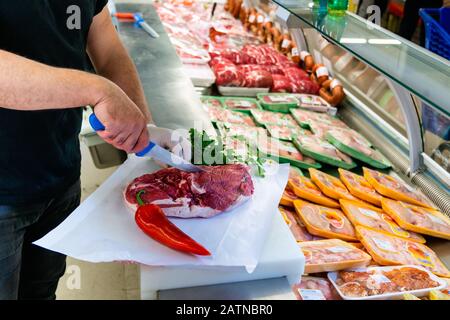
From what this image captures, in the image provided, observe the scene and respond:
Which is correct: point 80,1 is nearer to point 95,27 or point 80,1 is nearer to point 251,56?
point 95,27

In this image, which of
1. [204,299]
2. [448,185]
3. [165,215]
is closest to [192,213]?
[165,215]

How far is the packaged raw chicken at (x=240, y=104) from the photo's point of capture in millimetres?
2732

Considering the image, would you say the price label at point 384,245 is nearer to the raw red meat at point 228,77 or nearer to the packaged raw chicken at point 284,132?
the packaged raw chicken at point 284,132

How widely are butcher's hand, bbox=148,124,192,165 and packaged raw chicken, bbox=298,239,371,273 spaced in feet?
2.02

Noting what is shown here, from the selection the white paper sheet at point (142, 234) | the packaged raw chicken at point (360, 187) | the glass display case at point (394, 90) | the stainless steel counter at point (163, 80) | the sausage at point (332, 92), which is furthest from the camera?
the sausage at point (332, 92)

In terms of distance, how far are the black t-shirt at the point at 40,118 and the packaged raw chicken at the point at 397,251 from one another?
1255 millimetres

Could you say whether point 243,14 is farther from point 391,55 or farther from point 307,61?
point 391,55

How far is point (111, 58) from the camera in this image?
1.66 meters

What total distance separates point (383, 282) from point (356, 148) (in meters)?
0.96

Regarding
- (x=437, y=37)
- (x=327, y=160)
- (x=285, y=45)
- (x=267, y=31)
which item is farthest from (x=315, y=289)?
(x=267, y=31)

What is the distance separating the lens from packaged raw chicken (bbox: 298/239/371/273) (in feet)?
4.91

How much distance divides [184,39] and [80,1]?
2329mm

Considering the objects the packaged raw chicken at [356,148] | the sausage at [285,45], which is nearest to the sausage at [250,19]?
the sausage at [285,45]

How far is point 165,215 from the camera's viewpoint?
3.95 feet
